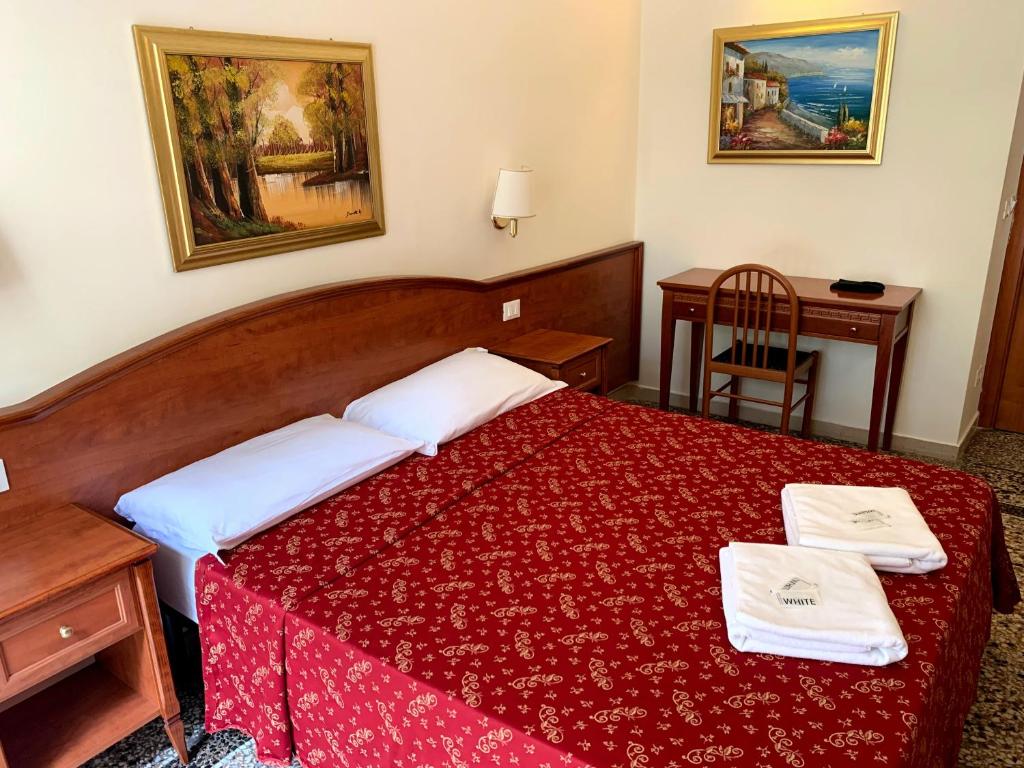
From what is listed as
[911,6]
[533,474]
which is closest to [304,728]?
[533,474]

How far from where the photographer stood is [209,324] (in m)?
2.16

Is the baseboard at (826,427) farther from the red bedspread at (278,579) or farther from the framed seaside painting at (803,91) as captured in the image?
the red bedspread at (278,579)

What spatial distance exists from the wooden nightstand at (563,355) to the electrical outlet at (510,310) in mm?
101

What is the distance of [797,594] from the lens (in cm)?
157

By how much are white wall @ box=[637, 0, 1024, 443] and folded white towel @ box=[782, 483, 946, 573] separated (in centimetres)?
182

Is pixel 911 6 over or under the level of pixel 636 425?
over

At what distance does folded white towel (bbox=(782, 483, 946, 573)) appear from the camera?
1712 millimetres

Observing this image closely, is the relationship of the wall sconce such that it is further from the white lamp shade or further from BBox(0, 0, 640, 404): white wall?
BBox(0, 0, 640, 404): white wall

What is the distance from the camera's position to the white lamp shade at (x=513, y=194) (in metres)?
3.06

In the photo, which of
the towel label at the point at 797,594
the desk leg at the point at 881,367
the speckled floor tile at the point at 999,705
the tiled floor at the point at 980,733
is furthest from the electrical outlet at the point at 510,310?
the speckled floor tile at the point at 999,705

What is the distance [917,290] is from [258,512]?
295 centimetres

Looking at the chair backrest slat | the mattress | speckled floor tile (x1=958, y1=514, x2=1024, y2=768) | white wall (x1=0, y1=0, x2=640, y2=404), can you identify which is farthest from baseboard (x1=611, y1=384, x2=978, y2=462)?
the mattress

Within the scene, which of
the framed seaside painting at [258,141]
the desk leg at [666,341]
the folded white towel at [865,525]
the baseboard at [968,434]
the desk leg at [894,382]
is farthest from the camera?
the desk leg at [666,341]

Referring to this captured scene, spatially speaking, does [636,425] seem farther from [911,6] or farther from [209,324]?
[911,6]
